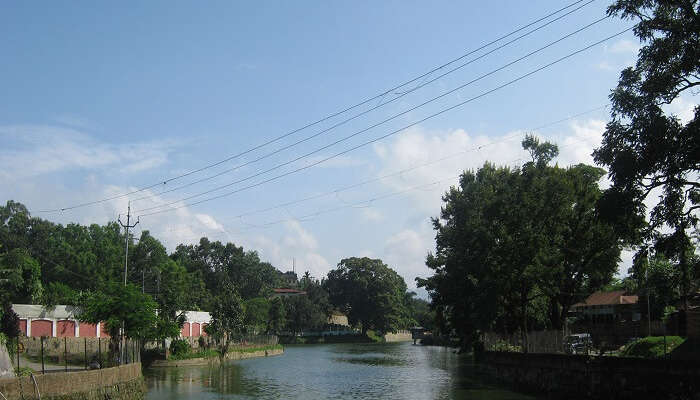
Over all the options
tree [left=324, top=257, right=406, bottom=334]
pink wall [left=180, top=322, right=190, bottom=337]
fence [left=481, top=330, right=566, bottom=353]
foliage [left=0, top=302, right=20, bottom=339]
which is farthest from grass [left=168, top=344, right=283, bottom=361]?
tree [left=324, top=257, right=406, bottom=334]

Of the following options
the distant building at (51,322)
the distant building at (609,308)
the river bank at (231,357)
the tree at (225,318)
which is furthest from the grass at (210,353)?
the distant building at (609,308)

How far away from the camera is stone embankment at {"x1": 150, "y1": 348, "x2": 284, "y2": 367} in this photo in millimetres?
64688

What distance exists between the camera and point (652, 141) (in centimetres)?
2120

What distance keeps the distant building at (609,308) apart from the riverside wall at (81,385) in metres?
43.7

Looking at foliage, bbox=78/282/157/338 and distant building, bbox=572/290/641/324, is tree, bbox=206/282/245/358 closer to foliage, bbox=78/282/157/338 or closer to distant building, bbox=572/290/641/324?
foliage, bbox=78/282/157/338

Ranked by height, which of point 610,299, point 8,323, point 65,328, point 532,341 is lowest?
point 532,341

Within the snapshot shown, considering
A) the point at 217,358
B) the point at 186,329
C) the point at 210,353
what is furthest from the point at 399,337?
the point at 210,353

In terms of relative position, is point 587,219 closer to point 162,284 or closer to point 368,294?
point 162,284

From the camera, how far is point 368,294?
491ft

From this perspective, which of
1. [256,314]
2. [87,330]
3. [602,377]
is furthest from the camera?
[256,314]

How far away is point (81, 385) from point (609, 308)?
2113 inches

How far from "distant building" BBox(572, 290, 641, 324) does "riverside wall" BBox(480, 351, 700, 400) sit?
71.2 ft

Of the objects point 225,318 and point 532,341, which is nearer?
point 532,341

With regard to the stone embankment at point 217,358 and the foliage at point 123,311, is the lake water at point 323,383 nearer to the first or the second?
the stone embankment at point 217,358
